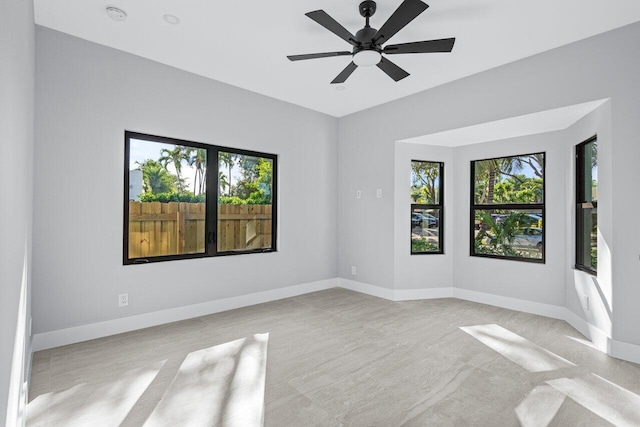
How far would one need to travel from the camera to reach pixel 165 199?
12.3ft

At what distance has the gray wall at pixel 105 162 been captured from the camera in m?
2.95

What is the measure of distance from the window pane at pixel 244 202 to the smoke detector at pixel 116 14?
1.71 m

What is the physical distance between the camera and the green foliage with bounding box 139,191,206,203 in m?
3.61

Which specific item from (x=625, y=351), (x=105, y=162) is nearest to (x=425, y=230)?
(x=625, y=351)

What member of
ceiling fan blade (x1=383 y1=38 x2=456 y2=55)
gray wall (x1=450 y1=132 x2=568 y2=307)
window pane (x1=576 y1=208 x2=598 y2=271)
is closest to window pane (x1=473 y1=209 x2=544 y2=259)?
gray wall (x1=450 y1=132 x2=568 y2=307)

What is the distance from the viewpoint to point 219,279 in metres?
4.11

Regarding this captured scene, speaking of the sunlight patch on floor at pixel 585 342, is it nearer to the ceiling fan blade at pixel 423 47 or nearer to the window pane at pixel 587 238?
the window pane at pixel 587 238

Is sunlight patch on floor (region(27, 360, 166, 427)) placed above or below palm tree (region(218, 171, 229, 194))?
below

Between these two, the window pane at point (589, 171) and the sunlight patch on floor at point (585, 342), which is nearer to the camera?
the sunlight patch on floor at point (585, 342)

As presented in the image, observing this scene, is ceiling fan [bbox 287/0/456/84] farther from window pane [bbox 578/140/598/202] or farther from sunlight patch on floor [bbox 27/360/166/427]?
sunlight patch on floor [bbox 27/360/166/427]

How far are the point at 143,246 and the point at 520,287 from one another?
4.62 meters

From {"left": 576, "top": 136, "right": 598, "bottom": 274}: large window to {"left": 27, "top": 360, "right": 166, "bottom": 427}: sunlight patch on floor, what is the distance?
168 inches

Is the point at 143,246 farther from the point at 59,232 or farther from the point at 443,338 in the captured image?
the point at 443,338

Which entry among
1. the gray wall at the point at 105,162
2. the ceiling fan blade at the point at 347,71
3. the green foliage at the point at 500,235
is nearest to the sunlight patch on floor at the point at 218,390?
A: the gray wall at the point at 105,162
